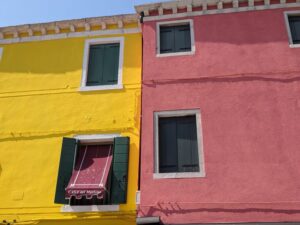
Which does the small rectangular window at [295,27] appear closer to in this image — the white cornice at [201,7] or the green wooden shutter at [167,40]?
the white cornice at [201,7]

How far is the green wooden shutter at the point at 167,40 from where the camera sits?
10884 millimetres

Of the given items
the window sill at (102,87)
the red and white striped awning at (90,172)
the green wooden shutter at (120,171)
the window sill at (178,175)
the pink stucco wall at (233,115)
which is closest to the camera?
the pink stucco wall at (233,115)

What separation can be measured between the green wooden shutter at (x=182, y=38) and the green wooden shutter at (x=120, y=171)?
2801mm

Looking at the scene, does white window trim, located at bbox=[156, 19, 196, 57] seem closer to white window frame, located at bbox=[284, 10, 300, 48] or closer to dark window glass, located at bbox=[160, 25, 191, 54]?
dark window glass, located at bbox=[160, 25, 191, 54]

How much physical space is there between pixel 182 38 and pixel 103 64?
2.22 m

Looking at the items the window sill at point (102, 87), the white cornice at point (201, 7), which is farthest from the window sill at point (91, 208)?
the white cornice at point (201, 7)

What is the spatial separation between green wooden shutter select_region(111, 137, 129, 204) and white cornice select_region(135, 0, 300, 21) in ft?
11.9

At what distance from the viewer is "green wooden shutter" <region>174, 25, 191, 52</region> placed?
10.8 metres

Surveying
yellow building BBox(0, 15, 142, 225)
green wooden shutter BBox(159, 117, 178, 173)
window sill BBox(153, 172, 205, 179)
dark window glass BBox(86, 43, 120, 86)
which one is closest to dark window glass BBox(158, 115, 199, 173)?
green wooden shutter BBox(159, 117, 178, 173)

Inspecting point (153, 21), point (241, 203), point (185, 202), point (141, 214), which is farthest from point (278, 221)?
point (153, 21)

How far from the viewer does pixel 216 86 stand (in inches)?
390

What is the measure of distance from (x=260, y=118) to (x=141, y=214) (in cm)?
333

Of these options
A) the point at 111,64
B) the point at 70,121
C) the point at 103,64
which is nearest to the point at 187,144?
the point at 70,121

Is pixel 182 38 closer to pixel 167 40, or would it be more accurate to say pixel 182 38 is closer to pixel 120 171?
pixel 167 40
